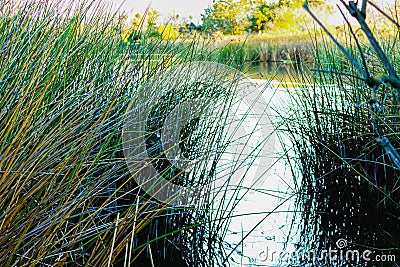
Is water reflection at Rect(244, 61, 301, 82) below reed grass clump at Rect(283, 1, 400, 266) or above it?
above

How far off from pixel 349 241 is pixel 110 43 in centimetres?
118

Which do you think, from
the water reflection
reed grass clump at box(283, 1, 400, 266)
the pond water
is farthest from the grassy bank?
reed grass clump at box(283, 1, 400, 266)

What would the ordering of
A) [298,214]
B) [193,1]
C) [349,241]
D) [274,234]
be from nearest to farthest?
[349,241] → [274,234] → [298,214] → [193,1]

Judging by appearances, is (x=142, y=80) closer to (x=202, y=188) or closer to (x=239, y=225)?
(x=202, y=188)

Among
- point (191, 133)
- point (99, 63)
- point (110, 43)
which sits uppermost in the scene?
point (110, 43)

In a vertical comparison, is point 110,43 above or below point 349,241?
above

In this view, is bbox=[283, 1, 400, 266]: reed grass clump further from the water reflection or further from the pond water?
the water reflection

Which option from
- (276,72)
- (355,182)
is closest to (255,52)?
(276,72)

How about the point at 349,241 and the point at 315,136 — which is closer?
the point at 349,241

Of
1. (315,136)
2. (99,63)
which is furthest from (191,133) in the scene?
(315,136)

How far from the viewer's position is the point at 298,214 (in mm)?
2256

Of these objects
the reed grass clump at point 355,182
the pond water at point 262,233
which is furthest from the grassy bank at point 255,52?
the reed grass clump at point 355,182

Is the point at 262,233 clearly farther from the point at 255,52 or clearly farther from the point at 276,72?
the point at 255,52

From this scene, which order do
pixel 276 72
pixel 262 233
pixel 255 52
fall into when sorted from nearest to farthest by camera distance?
1. pixel 262 233
2. pixel 276 72
3. pixel 255 52
